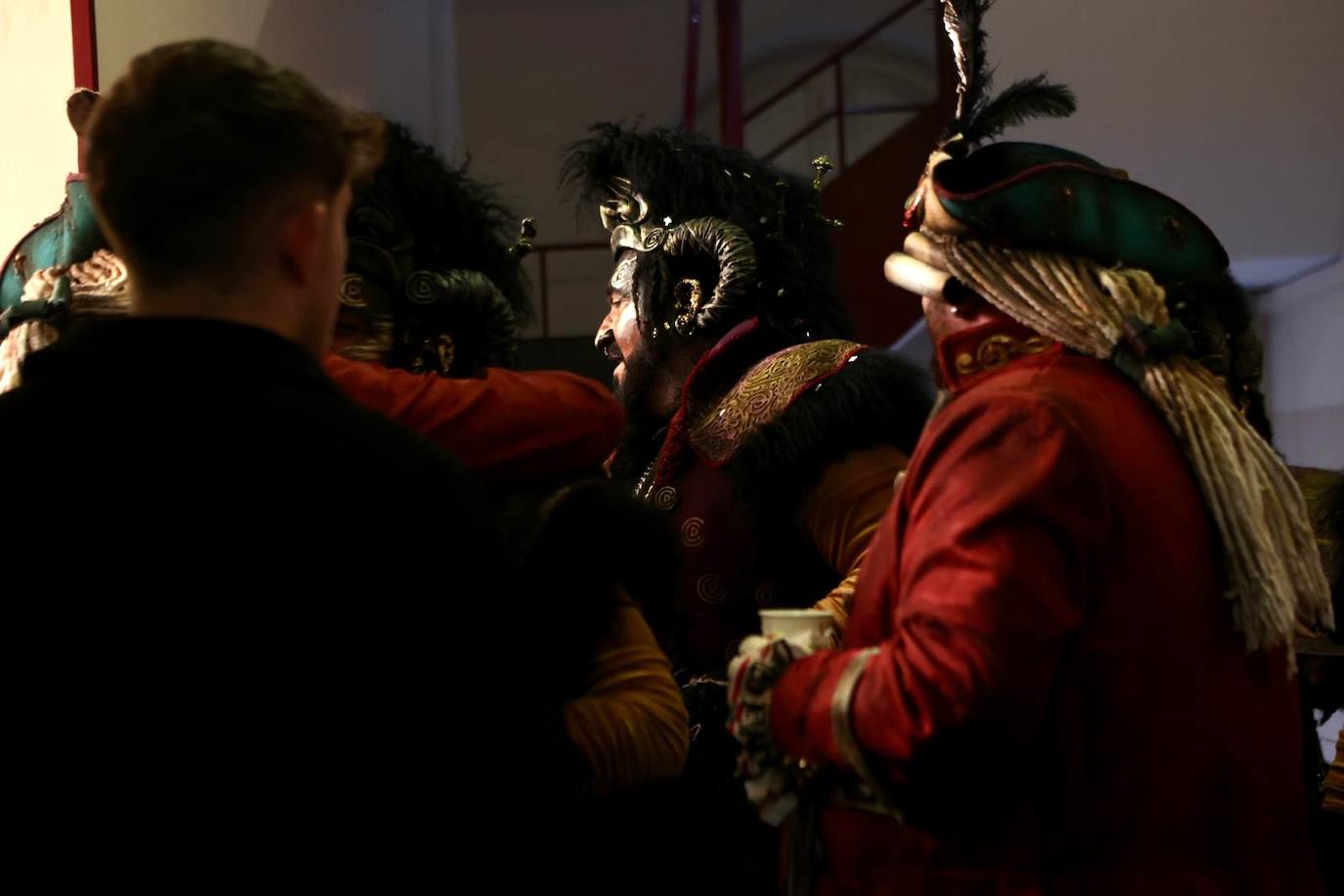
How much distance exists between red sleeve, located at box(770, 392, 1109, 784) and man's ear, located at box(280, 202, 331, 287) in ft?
2.12

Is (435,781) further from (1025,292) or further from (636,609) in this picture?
(1025,292)

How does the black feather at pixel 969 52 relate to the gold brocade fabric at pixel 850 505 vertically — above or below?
above

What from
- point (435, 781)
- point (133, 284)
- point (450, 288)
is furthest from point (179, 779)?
point (450, 288)

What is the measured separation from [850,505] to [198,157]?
135cm

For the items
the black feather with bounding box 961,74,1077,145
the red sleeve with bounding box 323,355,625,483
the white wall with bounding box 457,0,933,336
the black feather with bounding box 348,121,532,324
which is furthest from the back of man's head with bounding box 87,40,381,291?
the white wall with bounding box 457,0,933,336

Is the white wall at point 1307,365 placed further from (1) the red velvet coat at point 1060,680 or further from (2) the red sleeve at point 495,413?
(2) the red sleeve at point 495,413

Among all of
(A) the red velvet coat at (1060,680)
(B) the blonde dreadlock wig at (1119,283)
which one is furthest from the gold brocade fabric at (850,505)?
(A) the red velvet coat at (1060,680)

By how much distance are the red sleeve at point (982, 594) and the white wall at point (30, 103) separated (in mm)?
2016

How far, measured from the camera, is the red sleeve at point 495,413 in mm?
1469

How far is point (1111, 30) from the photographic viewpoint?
15.2 ft

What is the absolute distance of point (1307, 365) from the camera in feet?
16.2

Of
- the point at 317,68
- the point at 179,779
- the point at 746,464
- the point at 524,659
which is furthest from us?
the point at 317,68

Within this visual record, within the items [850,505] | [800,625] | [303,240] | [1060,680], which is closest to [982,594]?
[1060,680]

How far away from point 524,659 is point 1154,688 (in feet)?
2.24
